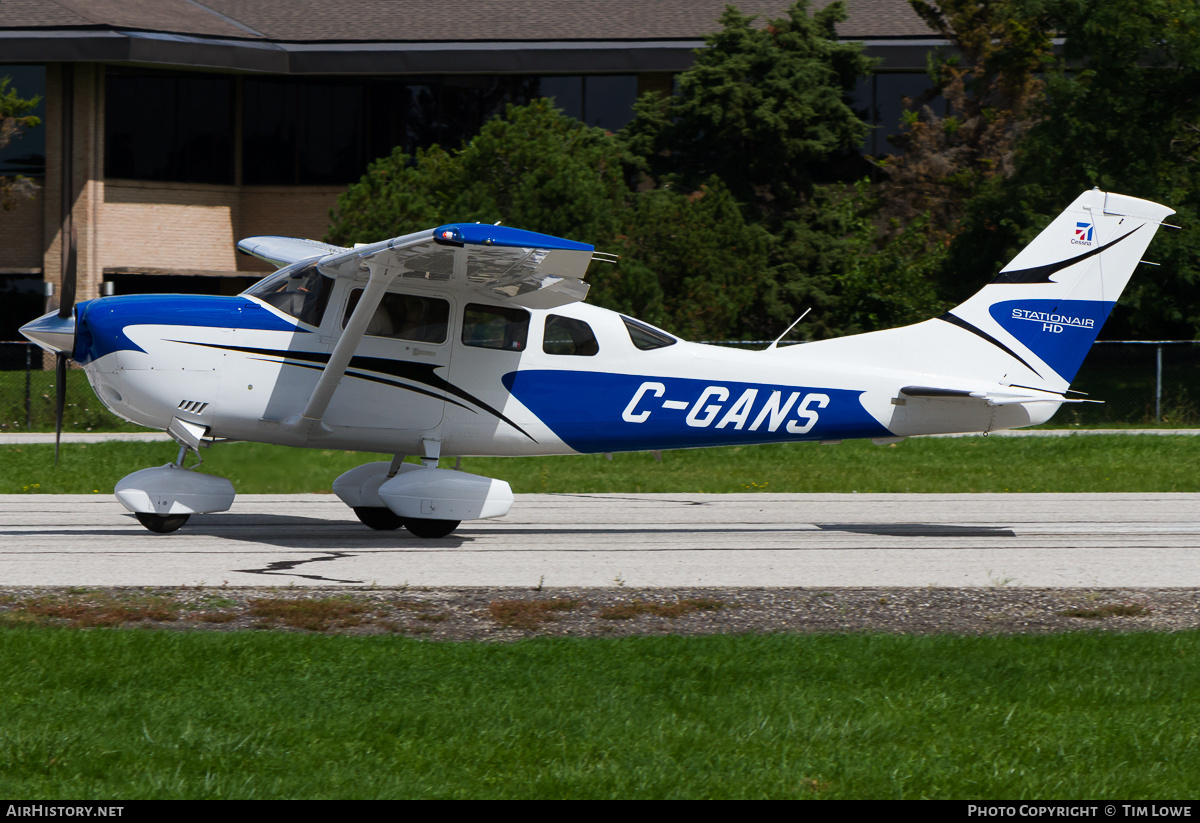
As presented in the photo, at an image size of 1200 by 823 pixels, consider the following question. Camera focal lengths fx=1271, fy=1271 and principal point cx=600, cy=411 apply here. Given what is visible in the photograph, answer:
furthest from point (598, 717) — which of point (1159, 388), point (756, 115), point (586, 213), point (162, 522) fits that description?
point (756, 115)

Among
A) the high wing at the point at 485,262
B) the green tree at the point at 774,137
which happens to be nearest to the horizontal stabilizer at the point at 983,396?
the high wing at the point at 485,262

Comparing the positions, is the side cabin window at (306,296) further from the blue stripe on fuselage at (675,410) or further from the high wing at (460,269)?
the blue stripe on fuselage at (675,410)

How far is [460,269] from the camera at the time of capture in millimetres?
10445

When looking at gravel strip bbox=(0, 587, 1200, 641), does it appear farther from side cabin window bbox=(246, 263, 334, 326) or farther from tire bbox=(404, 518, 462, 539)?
side cabin window bbox=(246, 263, 334, 326)

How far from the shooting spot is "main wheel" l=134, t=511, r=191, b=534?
11195 millimetres

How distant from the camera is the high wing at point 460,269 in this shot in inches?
371

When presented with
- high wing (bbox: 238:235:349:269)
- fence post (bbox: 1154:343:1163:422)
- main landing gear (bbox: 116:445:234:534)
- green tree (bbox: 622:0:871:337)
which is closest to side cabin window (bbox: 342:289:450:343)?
high wing (bbox: 238:235:349:269)

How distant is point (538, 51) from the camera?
30703 millimetres

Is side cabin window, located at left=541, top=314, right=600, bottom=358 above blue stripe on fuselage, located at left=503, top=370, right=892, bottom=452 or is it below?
above

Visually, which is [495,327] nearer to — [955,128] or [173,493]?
[173,493]

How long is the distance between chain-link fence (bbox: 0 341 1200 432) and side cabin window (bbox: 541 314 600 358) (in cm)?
1113

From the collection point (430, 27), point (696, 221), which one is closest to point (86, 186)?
point (430, 27)

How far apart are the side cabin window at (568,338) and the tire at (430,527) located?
69.8 inches

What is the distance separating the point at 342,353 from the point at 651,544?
312 centimetres
